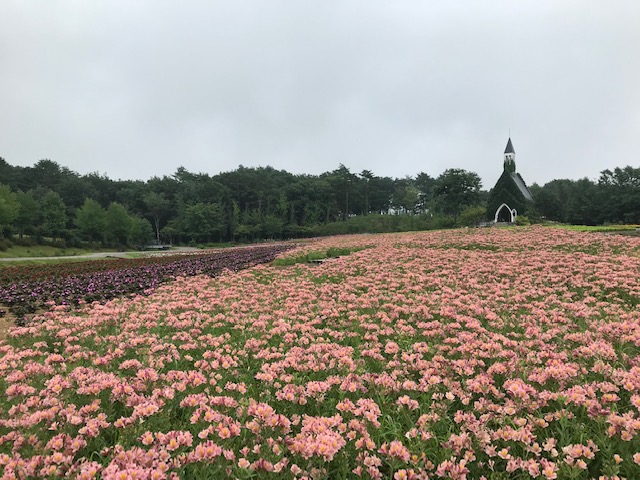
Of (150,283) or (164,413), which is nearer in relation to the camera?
(164,413)

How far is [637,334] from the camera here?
3887 mm

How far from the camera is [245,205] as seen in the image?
84.4 m

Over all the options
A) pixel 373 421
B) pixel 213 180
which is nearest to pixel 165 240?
pixel 213 180

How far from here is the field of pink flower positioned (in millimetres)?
2348

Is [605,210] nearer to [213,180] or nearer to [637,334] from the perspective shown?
[637,334]

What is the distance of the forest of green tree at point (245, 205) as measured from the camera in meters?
54.6

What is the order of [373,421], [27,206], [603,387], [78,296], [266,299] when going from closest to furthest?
[373,421] < [603,387] < [266,299] < [78,296] < [27,206]

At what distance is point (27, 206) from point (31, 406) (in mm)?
63596

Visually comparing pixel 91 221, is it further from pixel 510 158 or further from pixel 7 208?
pixel 510 158

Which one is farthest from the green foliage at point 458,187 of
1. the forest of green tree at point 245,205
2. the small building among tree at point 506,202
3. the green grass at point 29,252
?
the green grass at point 29,252

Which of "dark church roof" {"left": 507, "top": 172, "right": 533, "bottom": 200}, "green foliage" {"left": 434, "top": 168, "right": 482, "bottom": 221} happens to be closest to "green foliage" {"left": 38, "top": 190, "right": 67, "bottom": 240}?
"green foliage" {"left": 434, "top": 168, "right": 482, "bottom": 221}

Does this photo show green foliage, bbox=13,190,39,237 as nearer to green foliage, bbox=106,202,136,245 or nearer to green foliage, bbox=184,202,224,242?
green foliage, bbox=106,202,136,245

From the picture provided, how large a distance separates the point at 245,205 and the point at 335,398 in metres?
83.3

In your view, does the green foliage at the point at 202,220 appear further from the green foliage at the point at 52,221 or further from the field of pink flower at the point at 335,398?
the field of pink flower at the point at 335,398
